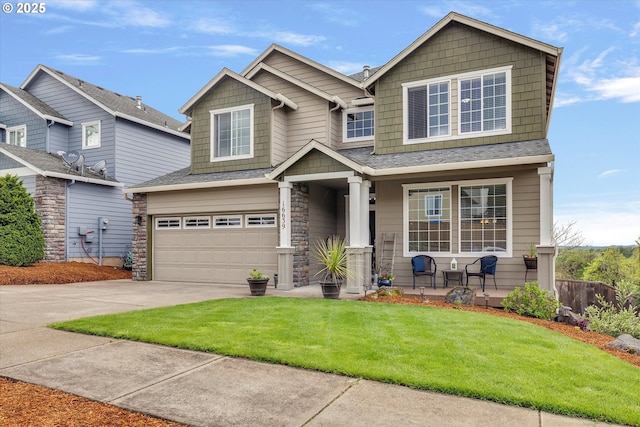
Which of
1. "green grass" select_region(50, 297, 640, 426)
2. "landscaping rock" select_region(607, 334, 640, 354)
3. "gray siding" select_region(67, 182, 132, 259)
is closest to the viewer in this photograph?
"green grass" select_region(50, 297, 640, 426)

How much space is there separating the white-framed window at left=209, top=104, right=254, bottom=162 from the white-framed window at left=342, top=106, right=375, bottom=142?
2.92 metres

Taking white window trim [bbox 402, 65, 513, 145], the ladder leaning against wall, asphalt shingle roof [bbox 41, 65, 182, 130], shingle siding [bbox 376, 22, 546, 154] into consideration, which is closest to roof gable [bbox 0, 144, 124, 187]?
asphalt shingle roof [bbox 41, 65, 182, 130]

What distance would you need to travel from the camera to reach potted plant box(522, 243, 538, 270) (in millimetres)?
9547

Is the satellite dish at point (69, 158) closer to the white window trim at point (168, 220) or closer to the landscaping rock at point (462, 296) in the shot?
the white window trim at point (168, 220)

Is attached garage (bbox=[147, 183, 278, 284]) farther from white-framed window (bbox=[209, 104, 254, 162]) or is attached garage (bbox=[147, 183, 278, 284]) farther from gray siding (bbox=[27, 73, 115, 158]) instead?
gray siding (bbox=[27, 73, 115, 158])

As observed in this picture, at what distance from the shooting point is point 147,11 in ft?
53.0

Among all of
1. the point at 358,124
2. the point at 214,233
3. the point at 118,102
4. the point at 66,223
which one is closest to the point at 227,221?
the point at 214,233

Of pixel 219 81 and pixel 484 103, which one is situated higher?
pixel 219 81

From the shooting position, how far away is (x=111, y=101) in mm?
18500

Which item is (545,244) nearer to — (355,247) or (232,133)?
(355,247)

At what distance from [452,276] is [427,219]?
1512 mm

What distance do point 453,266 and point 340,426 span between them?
25.7 feet

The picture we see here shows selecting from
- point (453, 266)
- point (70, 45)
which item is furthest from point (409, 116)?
point (70, 45)

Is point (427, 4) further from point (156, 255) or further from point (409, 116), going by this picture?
point (156, 255)
